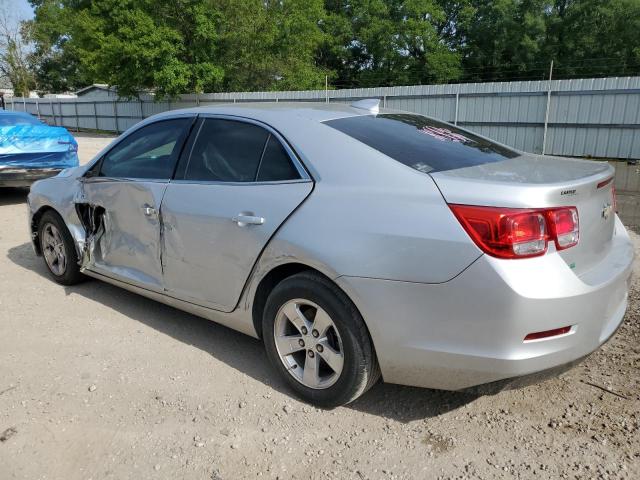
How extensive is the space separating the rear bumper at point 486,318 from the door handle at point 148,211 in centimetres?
166

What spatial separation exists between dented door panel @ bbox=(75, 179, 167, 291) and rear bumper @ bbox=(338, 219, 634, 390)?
66.5 inches

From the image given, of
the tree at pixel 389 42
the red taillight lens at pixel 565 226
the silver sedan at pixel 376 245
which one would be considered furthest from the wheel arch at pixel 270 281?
the tree at pixel 389 42

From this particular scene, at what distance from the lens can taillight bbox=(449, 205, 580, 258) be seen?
233 centimetres

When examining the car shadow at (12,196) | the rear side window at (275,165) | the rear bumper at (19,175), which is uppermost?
the rear side window at (275,165)

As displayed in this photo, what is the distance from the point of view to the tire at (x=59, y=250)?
469 cm

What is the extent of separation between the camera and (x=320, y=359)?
9.66 ft

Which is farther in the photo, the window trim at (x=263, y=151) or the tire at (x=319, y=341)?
the window trim at (x=263, y=151)

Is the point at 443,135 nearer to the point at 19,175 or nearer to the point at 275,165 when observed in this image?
the point at 275,165

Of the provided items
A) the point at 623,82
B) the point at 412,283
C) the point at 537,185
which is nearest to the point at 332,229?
the point at 412,283

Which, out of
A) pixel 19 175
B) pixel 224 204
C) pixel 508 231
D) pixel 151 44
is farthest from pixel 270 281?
pixel 151 44

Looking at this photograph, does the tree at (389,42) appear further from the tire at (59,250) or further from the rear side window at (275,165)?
the rear side window at (275,165)

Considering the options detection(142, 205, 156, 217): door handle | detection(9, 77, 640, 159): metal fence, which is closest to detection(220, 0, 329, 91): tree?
detection(9, 77, 640, 159): metal fence

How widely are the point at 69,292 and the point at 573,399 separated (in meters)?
3.99

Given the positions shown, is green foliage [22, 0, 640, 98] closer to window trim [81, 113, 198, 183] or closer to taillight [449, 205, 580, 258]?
window trim [81, 113, 198, 183]
